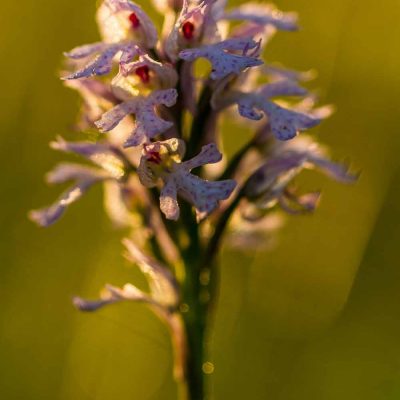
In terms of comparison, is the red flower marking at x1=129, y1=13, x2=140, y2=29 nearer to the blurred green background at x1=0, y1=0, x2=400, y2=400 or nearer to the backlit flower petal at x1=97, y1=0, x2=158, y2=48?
the backlit flower petal at x1=97, y1=0, x2=158, y2=48

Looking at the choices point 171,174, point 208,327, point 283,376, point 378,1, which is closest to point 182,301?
point 208,327

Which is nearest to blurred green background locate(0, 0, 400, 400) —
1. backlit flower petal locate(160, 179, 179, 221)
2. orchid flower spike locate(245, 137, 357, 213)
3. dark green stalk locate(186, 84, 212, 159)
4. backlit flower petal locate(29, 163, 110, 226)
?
orchid flower spike locate(245, 137, 357, 213)

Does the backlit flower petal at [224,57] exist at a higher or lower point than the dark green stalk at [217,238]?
higher

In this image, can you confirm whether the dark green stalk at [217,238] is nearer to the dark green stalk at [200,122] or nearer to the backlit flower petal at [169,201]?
the dark green stalk at [200,122]

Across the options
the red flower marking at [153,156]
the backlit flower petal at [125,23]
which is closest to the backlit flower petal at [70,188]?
the red flower marking at [153,156]

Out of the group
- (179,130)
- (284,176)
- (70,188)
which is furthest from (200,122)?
(70,188)

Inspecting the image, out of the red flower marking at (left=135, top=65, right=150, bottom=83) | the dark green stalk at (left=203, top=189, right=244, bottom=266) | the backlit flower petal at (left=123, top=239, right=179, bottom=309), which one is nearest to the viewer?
the red flower marking at (left=135, top=65, right=150, bottom=83)
